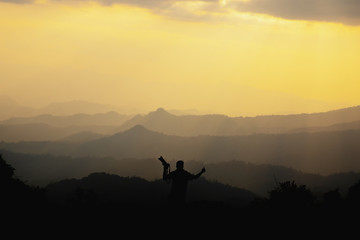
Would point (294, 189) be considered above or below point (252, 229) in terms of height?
above

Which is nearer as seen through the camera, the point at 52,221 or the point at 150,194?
the point at 52,221

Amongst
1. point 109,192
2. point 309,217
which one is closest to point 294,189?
point 309,217

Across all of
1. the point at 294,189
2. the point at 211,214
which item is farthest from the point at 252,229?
the point at 294,189

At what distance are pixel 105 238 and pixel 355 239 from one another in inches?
379

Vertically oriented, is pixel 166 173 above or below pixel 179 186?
above

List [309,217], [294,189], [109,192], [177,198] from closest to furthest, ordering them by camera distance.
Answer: [177,198], [309,217], [294,189], [109,192]

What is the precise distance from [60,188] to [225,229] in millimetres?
174608

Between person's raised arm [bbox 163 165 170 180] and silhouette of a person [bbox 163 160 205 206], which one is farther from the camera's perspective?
person's raised arm [bbox 163 165 170 180]

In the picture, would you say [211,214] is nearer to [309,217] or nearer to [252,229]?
[252,229]

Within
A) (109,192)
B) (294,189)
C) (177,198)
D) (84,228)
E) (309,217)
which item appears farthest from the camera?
(109,192)

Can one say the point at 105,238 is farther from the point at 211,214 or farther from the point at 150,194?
the point at 150,194

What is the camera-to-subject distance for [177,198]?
18578mm

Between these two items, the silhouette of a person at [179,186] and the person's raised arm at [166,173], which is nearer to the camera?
the silhouette of a person at [179,186]

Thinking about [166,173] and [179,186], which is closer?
[179,186]
